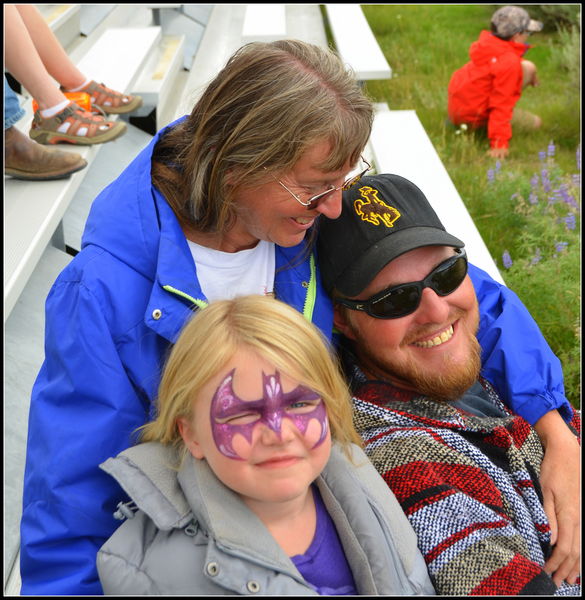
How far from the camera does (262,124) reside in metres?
2.01

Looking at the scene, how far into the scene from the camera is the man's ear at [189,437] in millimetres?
1746

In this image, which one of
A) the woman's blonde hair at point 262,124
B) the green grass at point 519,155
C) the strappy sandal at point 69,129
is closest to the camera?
the woman's blonde hair at point 262,124

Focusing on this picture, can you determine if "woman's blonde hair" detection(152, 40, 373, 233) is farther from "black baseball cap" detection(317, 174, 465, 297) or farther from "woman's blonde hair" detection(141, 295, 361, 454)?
"woman's blonde hair" detection(141, 295, 361, 454)

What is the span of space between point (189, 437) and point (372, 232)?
0.82 metres

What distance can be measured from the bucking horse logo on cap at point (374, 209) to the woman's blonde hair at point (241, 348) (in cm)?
54

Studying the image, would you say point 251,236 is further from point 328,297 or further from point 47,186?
point 47,186

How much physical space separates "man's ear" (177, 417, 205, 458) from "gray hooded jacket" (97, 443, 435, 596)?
0.02 m

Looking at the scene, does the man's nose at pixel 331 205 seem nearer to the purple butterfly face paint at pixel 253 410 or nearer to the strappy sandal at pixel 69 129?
the purple butterfly face paint at pixel 253 410

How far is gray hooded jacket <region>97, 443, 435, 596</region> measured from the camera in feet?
5.24

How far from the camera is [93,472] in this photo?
1.89m

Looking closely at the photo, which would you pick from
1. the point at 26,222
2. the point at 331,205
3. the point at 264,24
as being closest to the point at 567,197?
the point at 331,205

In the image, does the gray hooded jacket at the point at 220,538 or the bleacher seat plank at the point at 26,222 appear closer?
the gray hooded jacket at the point at 220,538

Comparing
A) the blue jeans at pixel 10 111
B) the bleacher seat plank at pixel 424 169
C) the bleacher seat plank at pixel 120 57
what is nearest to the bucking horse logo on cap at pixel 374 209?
the bleacher seat plank at pixel 424 169

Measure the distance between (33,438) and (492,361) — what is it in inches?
54.8
